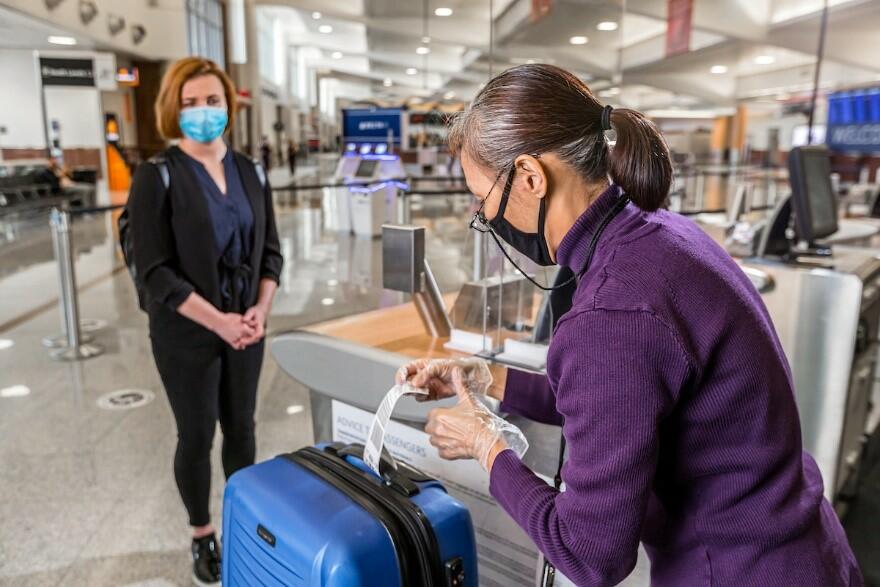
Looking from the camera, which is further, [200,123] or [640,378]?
[200,123]

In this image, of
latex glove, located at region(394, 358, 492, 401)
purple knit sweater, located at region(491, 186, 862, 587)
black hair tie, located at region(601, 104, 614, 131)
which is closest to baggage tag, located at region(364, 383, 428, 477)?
latex glove, located at region(394, 358, 492, 401)

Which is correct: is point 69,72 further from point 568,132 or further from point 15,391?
point 568,132

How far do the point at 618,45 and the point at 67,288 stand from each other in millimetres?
5063

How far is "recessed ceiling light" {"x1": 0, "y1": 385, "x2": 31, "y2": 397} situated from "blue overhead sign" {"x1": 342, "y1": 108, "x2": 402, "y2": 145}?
7.77 m

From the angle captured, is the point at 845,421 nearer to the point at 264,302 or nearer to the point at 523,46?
the point at 264,302

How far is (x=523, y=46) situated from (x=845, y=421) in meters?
5.43

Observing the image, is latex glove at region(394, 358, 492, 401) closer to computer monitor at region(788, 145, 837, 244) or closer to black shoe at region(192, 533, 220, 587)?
black shoe at region(192, 533, 220, 587)

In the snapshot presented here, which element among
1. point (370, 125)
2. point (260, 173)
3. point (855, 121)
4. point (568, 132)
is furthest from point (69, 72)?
point (568, 132)

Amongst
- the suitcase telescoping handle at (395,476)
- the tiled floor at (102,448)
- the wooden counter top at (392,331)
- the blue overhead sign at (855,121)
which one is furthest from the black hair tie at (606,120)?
the blue overhead sign at (855,121)

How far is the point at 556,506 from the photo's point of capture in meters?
0.83

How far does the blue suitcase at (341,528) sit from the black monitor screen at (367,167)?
31.3ft

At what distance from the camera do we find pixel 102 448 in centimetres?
300

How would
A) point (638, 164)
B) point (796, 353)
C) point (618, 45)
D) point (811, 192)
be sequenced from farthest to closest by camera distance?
point (618, 45) < point (811, 192) < point (796, 353) < point (638, 164)

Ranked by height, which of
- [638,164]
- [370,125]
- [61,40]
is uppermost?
[61,40]
